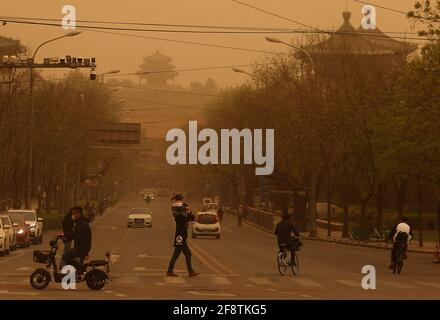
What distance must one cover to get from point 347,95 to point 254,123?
19751 millimetres

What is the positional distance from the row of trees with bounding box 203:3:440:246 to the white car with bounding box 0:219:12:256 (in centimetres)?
1733

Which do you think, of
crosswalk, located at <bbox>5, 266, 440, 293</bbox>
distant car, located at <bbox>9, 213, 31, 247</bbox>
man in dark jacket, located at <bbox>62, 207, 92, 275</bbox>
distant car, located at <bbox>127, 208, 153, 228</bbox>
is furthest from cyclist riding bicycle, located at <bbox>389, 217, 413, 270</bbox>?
distant car, located at <bbox>127, 208, 153, 228</bbox>

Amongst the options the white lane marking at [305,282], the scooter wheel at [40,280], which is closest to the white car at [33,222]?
the white lane marking at [305,282]

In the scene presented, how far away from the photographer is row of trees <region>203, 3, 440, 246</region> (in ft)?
156

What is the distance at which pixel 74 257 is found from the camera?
24.8 meters

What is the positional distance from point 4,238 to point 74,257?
20.1 metres

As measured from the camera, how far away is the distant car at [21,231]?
52544 millimetres

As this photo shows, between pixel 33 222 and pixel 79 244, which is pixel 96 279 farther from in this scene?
pixel 33 222

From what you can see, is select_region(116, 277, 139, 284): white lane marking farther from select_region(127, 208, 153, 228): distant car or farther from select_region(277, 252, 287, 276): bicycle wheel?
select_region(127, 208, 153, 228): distant car

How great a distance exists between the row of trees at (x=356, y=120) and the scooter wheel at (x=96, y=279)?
69.9 ft

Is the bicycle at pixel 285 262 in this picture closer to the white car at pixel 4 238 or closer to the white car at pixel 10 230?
the white car at pixel 4 238

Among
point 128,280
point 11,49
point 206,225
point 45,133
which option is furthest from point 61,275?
point 11,49

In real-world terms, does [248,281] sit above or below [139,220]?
above
